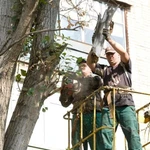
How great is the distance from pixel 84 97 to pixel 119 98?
2.03 ft

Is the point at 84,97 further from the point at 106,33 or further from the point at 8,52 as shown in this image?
the point at 8,52

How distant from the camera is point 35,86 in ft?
27.0

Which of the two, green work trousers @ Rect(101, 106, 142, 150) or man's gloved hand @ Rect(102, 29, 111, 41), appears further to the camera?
man's gloved hand @ Rect(102, 29, 111, 41)

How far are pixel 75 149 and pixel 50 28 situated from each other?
172 centimetres

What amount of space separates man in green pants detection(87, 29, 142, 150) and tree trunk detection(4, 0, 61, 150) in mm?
835

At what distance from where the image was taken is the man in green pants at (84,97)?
29.9 feet

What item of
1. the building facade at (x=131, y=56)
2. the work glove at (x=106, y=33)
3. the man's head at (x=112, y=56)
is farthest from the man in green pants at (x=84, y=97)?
the building facade at (x=131, y=56)

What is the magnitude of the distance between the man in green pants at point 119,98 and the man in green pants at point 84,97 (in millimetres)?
123

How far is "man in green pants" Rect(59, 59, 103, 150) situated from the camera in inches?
359

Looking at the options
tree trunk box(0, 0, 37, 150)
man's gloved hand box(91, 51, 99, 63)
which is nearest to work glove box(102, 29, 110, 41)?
man's gloved hand box(91, 51, 99, 63)

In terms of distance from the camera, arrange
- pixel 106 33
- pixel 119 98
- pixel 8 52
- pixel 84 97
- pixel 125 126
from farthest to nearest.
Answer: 1. pixel 84 97
2. pixel 106 33
3. pixel 119 98
4. pixel 125 126
5. pixel 8 52

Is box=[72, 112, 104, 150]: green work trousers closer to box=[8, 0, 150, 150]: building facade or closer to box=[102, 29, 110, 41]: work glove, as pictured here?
box=[102, 29, 110, 41]: work glove

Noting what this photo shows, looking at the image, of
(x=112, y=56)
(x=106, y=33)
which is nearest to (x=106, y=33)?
(x=106, y=33)

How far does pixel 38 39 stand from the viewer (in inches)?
338
